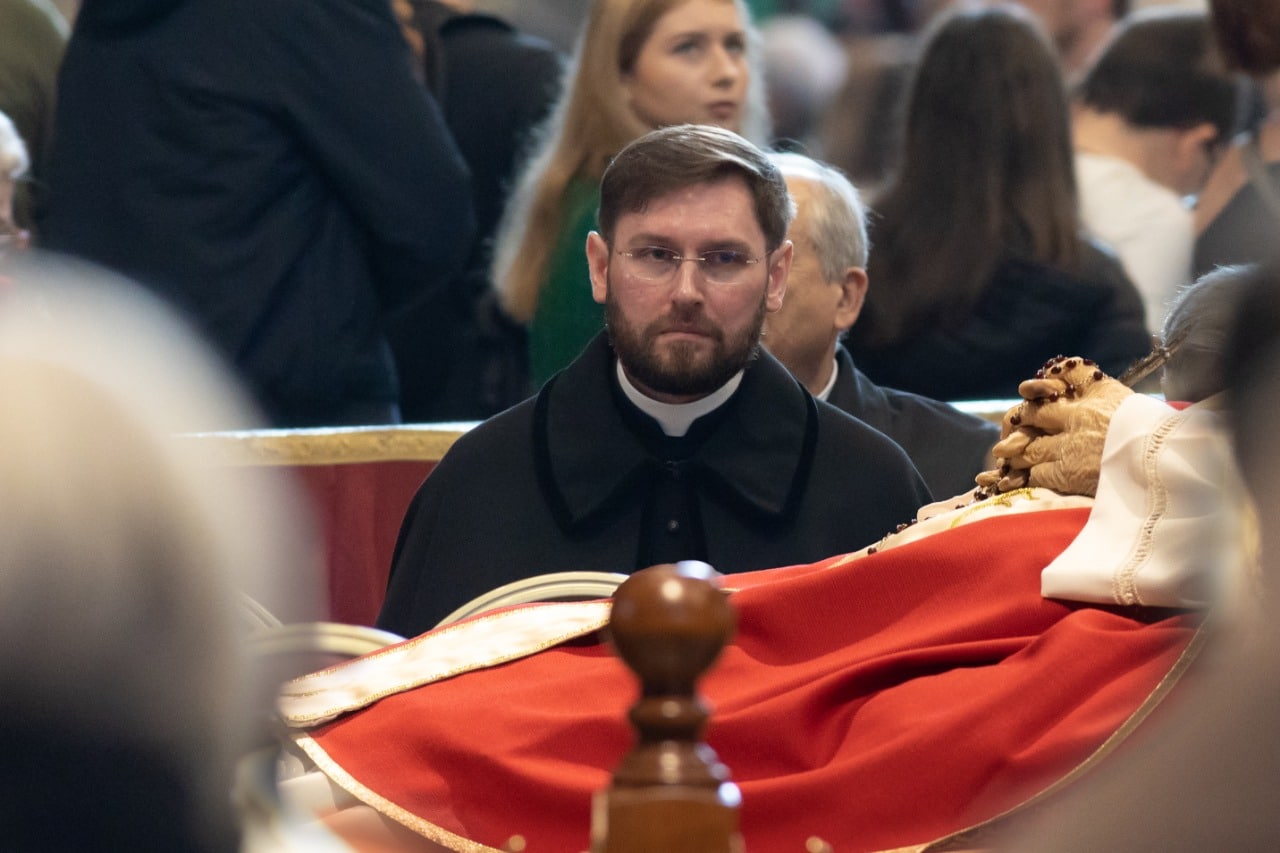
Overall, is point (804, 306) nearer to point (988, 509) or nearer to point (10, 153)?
point (988, 509)

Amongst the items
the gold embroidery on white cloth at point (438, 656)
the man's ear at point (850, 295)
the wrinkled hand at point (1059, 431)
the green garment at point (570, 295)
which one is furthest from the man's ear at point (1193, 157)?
the gold embroidery on white cloth at point (438, 656)

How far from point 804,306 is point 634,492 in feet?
2.69

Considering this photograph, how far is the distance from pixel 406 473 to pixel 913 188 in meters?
1.42

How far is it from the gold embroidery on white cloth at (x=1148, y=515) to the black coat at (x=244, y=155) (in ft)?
7.41

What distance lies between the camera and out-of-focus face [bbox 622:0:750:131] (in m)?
4.67

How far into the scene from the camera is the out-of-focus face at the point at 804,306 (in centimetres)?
429

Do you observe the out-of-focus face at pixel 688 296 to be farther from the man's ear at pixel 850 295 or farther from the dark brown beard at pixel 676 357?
the man's ear at pixel 850 295

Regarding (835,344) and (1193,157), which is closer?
(835,344)

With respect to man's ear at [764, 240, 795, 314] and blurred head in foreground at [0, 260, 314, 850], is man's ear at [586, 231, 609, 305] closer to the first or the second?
man's ear at [764, 240, 795, 314]

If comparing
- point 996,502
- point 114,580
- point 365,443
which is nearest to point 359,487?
point 365,443

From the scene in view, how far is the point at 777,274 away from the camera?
12.3ft

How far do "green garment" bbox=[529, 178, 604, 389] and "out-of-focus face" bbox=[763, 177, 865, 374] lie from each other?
44 centimetres

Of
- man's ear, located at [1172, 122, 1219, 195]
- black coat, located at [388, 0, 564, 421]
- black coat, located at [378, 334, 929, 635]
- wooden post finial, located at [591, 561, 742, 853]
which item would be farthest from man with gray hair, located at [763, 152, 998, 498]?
wooden post finial, located at [591, 561, 742, 853]

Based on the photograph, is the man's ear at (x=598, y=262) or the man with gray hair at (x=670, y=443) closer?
the man with gray hair at (x=670, y=443)
